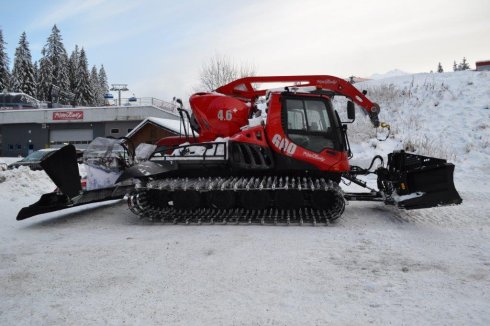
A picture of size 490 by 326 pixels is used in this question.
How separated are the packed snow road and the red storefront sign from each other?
128 feet

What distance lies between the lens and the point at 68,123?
4378 centimetres

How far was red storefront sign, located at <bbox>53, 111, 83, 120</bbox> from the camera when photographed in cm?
4294

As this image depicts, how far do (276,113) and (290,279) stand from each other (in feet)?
12.9

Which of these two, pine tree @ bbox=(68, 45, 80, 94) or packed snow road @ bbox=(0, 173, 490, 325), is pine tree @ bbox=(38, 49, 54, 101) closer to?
pine tree @ bbox=(68, 45, 80, 94)

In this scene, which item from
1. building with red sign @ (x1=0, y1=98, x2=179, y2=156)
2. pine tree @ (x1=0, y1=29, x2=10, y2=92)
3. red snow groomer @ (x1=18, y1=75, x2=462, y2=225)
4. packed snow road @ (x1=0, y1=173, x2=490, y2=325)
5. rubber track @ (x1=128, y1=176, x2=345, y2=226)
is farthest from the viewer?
pine tree @ (x1=0, y1=29, x2=10, y2=92)

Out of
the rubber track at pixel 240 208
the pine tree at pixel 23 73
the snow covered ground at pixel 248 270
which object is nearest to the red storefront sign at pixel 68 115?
the pine tree at pixel 23 73

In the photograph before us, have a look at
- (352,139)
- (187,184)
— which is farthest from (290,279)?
(352,139)

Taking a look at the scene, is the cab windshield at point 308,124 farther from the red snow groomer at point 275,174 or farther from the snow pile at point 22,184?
the snow pile at point 22,184

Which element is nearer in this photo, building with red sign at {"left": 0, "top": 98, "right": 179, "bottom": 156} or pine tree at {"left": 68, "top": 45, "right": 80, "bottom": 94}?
building with red sign at {"left": 0, "top": 98, "right": 179, "bottom": 156}

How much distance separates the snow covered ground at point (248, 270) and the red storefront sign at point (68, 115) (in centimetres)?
3728

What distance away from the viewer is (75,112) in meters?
42.9

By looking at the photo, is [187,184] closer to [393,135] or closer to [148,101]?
[393,135]

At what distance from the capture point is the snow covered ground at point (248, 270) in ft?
10.5

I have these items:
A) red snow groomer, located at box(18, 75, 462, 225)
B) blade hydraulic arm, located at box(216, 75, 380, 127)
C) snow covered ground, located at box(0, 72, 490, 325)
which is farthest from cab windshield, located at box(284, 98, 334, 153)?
snow covered ground, located at box(0, 72, 490, 325)
